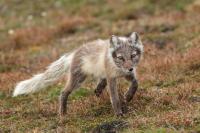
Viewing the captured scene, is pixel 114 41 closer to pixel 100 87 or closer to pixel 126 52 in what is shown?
pixel 126 52

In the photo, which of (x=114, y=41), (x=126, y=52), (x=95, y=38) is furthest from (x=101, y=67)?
(x=95, y=38)

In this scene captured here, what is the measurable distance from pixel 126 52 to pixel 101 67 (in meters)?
0.76

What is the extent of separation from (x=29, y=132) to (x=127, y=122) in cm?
155

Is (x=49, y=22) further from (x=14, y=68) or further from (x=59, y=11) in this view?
(x=14, y=68)

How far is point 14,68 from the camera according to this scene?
47.8ft

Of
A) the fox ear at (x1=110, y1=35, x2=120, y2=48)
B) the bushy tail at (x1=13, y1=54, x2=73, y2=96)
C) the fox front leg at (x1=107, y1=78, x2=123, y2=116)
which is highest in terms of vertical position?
the fox ear at (x1=110, y1=35, x2=120, y2=48)

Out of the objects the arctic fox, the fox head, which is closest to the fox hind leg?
the arctic fox

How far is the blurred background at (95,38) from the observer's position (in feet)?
29.2

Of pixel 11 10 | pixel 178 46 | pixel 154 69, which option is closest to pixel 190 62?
pixel 154 69

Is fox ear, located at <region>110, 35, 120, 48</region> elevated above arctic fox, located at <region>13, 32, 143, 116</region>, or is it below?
above

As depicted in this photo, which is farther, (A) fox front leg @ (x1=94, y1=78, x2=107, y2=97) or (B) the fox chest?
(A) fox front leg @ (x1=94, y1=78, x2=107, y2=97)

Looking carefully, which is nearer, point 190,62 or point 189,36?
point 190,62

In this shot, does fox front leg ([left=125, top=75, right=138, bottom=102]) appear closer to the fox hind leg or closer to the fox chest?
the fox chest

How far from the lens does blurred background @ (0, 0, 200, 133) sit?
8.91 meters
